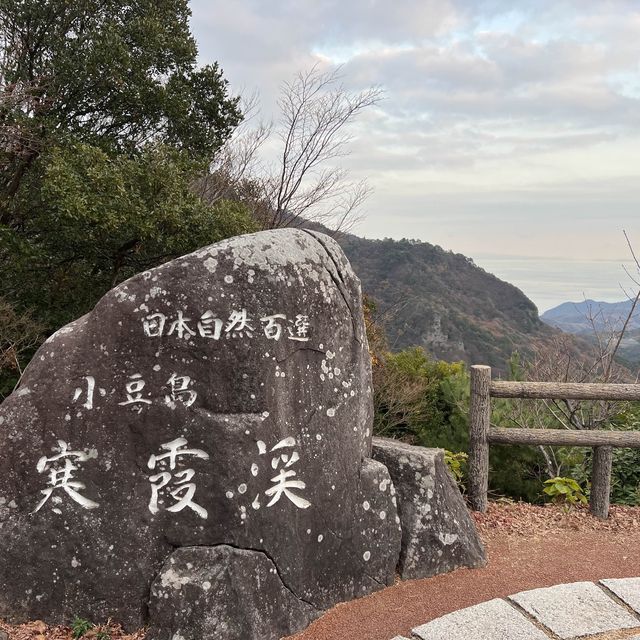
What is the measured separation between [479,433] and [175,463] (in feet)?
10.5

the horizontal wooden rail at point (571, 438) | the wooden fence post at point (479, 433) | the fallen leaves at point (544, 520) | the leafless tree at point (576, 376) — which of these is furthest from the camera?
the leafless tree at point (576, 376)

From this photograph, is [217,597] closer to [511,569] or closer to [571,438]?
[511,569]

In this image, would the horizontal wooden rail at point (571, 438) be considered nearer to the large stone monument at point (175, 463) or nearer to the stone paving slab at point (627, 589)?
the stone paving slab at point (627, 589)

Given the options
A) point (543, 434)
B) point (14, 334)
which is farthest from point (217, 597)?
point (14, 334)

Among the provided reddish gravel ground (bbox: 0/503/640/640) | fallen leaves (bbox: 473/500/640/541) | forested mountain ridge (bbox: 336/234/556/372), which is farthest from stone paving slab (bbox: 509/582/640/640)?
forested mountain ridge (bbox: 336/234/556/372)

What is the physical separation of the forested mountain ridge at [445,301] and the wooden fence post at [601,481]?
52.8 feet

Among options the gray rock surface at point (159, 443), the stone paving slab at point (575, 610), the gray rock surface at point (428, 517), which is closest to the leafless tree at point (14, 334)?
the gray rock surface at point (159, 443)

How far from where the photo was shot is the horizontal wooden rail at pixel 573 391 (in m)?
5.61

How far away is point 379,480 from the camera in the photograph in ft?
14.1

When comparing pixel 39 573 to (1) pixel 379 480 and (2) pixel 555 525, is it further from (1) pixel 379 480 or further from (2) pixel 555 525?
(2) pixel 555 525

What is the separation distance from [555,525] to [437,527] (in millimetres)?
1774

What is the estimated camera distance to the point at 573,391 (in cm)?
562

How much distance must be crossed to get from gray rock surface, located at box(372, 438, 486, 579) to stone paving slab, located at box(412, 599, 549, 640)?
0.57 meters

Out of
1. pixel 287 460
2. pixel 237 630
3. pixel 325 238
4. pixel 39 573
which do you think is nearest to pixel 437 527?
pixel 287 460
